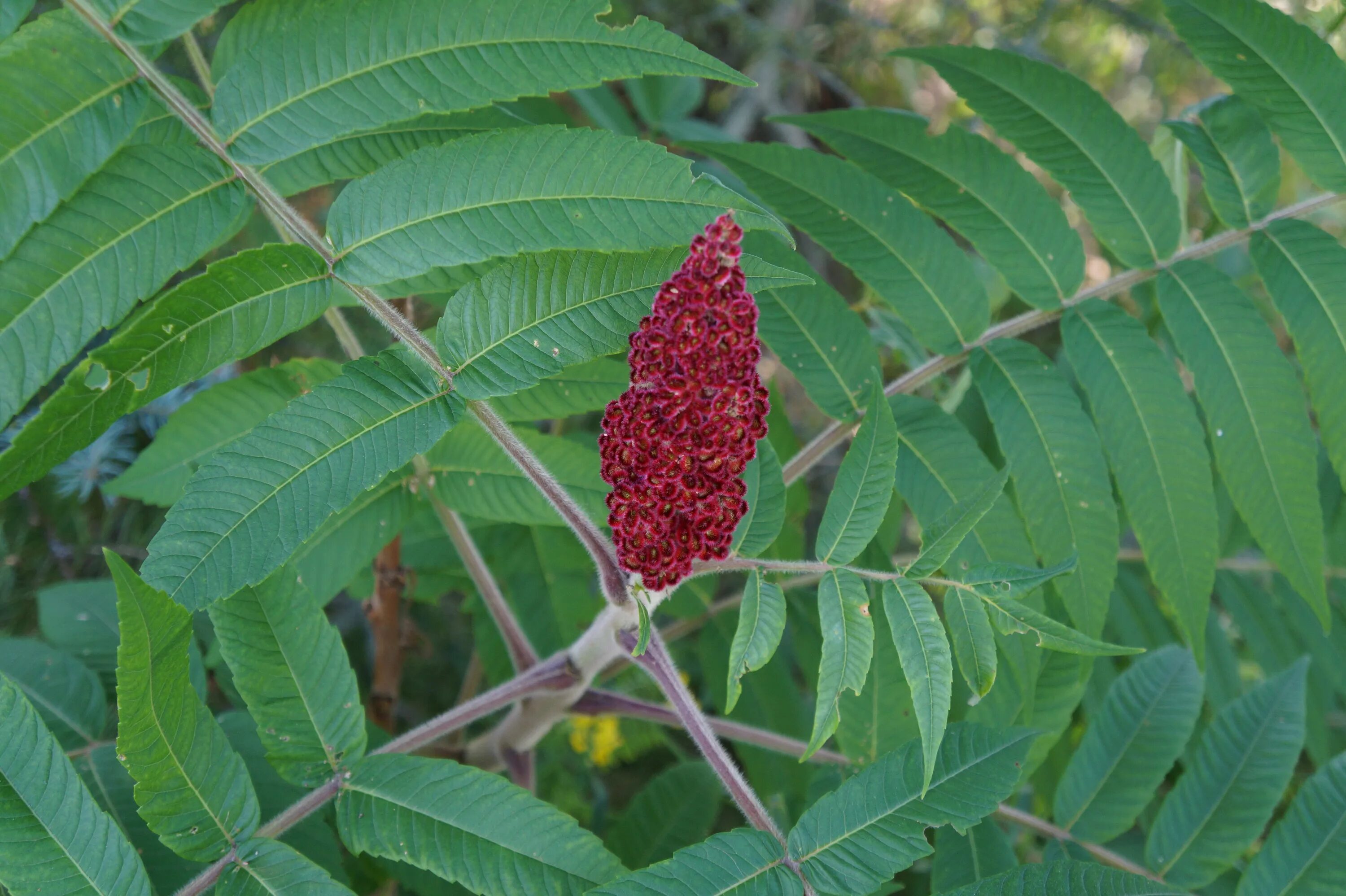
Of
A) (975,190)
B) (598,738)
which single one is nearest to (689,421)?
(975,190)

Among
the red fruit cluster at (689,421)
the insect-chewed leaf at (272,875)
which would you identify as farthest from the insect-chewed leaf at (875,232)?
the insect-chewed leaf at (272,875)

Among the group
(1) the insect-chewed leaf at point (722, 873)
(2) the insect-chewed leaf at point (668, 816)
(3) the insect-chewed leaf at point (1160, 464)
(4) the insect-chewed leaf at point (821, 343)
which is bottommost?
(2) the insect-chewed leaf at point (668, 816)

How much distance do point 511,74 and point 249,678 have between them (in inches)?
34.0

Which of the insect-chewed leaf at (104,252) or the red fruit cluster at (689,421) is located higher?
the red fruit cluster at (689,421)

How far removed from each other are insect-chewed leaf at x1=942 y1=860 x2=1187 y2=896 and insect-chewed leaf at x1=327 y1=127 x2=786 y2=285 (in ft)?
2.89

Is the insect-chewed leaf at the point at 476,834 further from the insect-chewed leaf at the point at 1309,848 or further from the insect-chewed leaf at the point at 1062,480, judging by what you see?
the insect-chewed leaf at the point at 1309,848

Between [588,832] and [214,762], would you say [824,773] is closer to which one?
[588,832]

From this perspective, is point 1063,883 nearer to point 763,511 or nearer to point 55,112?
point 763,511

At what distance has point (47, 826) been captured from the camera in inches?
43.8

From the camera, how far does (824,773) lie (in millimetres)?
1783

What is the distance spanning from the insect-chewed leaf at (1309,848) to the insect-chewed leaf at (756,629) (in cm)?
91

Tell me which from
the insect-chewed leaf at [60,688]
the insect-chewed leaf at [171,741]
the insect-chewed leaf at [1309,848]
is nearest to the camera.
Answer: the insect-chewed leaf at [171,741]

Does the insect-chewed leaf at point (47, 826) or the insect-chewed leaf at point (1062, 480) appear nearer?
the insect-chewed leaf at point (47, 826)

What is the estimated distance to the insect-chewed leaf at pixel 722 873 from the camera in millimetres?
1167
